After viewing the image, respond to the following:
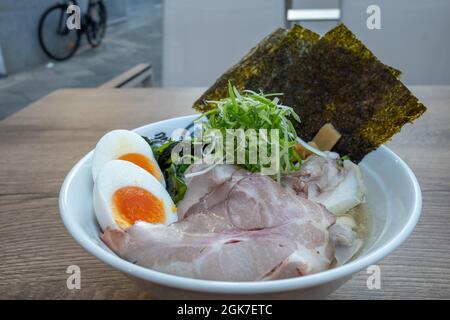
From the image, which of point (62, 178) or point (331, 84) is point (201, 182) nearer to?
point (331, 84)

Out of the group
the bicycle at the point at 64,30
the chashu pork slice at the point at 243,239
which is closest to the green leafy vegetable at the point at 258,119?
the chashu pork slice at the point at 243,239

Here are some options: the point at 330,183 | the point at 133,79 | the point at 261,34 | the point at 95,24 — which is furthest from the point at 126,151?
the point at 95,24

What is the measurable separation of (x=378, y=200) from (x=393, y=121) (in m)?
0.22

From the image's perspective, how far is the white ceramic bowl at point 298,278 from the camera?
1.85 feet

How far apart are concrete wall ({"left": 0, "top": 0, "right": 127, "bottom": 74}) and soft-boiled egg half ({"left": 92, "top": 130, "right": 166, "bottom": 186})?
5015 mm

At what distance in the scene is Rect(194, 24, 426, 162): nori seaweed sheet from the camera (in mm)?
1010

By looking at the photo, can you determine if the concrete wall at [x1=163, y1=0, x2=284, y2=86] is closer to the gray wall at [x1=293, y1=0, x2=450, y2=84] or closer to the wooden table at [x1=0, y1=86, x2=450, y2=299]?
the gray wall at [x1=293, y1=0, x2=450, y2=84]

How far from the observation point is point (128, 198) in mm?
843

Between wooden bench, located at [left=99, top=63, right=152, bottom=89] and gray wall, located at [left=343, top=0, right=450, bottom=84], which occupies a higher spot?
gray wall, located at [left=343, top=0, right=450, bottom=84]

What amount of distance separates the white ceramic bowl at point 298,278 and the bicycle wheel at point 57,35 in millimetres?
5501

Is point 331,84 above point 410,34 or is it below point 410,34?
below

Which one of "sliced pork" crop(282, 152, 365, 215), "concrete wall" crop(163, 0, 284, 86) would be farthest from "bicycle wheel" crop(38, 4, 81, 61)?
"sliced pork" crop(282, 152, 365, 215)

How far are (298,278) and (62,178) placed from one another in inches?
35.3

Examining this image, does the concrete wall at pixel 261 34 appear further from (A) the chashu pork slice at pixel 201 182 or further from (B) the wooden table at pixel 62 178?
(A) the chashu pork slice at pixel 201 182
